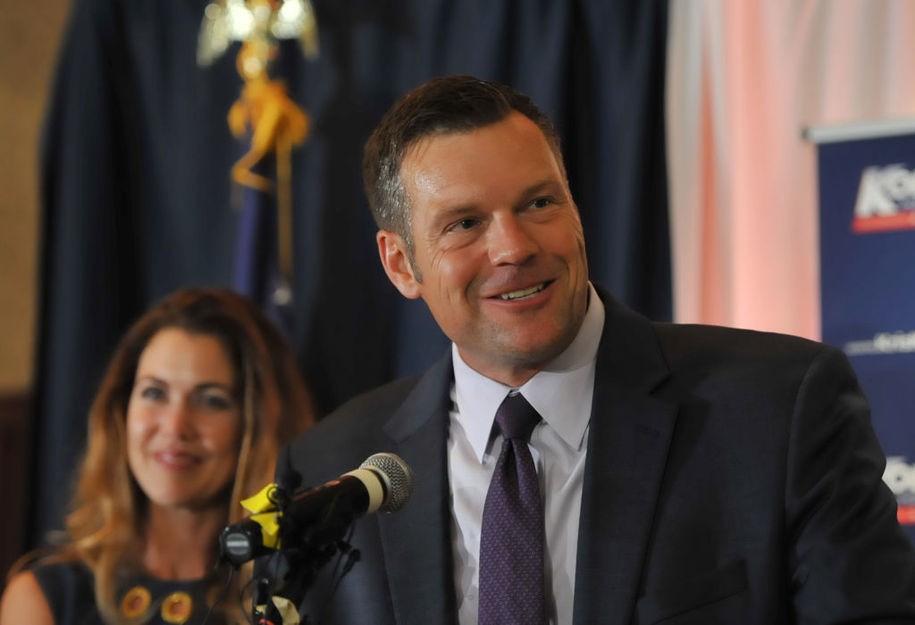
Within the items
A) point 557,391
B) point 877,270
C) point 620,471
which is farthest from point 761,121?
point 620,471

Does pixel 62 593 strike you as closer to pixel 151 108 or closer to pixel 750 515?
pixel 151 108

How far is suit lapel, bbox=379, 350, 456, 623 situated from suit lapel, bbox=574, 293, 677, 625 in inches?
9.3

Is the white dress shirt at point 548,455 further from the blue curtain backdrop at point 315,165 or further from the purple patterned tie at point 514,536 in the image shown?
the blue curtain backdrop at point 315,165

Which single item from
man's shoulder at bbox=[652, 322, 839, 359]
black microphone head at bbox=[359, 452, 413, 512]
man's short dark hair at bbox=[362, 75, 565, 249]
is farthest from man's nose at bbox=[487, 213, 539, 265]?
black microphone head at bbox=[359, 452, 413, 512]

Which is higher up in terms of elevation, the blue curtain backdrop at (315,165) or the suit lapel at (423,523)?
the blue curtain backdrop at (315,165)

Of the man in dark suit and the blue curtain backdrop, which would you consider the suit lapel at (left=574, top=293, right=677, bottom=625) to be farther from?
the blue curtain backdrop

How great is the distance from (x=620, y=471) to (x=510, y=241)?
39 centimetres

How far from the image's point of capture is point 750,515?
1.70 meters

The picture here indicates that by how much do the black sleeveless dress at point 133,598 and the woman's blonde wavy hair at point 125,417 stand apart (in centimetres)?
3

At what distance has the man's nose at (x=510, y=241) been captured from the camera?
1828 mm

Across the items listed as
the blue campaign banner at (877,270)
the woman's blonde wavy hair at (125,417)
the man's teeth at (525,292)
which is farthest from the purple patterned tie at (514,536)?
the woman's blonde wavy hair at (125,417)

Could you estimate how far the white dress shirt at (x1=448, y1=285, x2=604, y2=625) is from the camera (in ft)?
6.02

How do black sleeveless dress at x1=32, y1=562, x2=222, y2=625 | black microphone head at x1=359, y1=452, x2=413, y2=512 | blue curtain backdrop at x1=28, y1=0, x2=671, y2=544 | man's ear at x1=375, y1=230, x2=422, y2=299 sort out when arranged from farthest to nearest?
blue curtain backdrop at x1=28, y1=0, x2=671, y2=544, black sleeveless dress at x1=32, y1=562, x2=222, y2=625, man's ear at x1=375, y1=230, x2=422, y2=299, black microphone head at x1=359, y1=452, x2=413, y2=512

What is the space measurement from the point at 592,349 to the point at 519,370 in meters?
0.13
